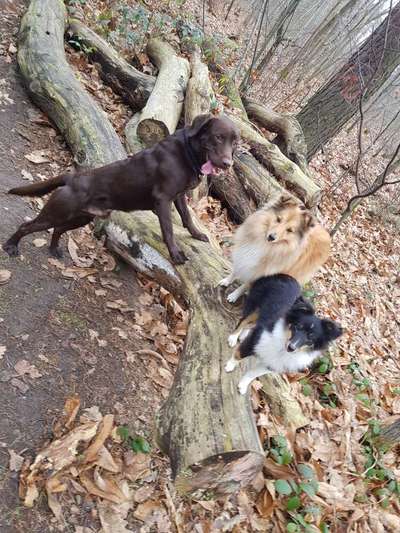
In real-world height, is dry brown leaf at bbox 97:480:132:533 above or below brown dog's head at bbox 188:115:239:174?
below

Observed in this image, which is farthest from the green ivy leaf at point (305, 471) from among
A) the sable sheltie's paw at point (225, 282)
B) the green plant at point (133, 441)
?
the sable sheltie's paw at point (225, 282)

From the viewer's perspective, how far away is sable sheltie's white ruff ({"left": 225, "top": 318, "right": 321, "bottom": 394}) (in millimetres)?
3402

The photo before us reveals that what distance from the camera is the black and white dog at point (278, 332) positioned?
3.29 meters

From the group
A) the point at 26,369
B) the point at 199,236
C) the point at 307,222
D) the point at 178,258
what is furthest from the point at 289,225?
the point at 26,369

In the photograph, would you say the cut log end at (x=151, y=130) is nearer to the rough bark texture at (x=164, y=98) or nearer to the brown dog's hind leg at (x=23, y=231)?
the rough bark texture at (x=164, y=98)

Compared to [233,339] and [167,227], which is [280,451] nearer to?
[233,339]

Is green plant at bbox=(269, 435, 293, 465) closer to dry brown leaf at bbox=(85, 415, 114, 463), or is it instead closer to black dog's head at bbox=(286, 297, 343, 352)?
black dog's head at bbox=(286, 297, 343, 352)

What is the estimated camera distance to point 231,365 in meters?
3.42

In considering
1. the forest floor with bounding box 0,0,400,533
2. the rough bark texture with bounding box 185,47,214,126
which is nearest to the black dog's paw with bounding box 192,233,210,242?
the forest floor with bounding box 0,0,400,533

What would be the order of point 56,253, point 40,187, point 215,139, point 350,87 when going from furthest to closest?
point 350,87 < point 56,253 < point 40,187 < point 215,139

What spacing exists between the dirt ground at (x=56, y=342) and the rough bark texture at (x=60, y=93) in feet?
2.40

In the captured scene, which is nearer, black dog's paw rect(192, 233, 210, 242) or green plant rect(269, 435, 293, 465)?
green plant rect(269, 435, 293, 465)

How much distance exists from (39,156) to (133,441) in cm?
396

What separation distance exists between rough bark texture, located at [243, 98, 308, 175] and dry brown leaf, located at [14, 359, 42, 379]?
5.97 meters
